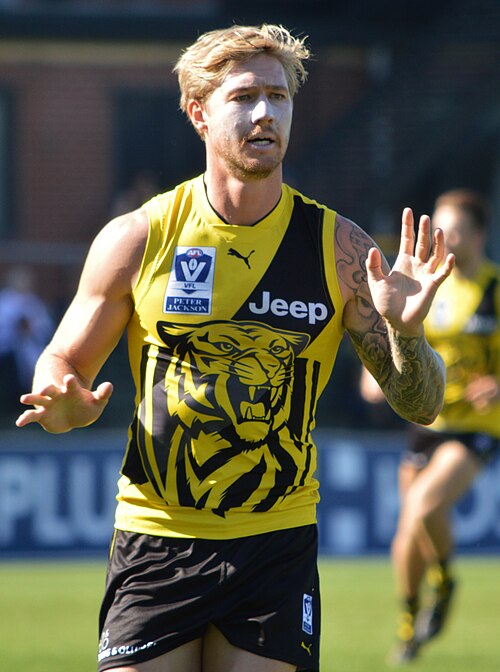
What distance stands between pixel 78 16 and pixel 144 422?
17.7m

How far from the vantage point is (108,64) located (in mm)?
21812

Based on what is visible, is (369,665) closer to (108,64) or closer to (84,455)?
(84,455)

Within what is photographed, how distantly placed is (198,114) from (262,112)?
1.19 feet

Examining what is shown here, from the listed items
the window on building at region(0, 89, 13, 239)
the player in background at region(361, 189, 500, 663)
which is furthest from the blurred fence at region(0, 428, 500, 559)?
the window on building at region(0, 89, 13, 239)

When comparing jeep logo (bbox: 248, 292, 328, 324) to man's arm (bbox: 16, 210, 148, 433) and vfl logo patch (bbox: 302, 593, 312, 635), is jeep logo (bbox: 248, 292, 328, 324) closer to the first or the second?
man's arm (bbox: 16, 210, 148, 433)

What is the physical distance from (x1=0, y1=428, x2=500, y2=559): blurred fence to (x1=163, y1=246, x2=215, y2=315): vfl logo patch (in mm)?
7382

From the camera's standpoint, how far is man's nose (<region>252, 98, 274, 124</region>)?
423 cm

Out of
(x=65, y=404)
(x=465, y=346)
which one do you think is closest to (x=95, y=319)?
(x=65, y=404)

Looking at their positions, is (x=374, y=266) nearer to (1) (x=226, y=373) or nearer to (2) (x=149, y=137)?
(1) (x=226, y=373)

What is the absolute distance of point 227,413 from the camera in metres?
4.21

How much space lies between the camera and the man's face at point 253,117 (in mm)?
4254

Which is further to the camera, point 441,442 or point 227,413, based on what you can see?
point 441,442

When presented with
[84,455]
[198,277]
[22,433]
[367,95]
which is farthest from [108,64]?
[198,277]

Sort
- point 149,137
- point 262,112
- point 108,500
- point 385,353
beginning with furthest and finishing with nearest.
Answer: point 149,137, point 108,500, point 385,353, point 262,112
